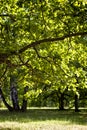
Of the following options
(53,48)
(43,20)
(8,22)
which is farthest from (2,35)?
(43,20)

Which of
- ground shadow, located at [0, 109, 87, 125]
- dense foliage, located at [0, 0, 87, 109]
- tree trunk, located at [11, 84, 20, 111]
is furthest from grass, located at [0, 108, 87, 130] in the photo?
tree trunk, located at [11, 84, 20, 111]

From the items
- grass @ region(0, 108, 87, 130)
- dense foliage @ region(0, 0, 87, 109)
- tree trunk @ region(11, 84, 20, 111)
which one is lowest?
tree trunk @ region(11, 84, 20, 111)

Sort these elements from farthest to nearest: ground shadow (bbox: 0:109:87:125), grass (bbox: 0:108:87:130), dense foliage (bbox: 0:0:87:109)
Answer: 1. ground shadow (bbox: 0:109:87:125)
2. grass (bbox: 0:108:87:130)
3. dense foliage (bbox: 0:0:87:109)

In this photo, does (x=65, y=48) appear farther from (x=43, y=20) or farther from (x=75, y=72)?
(x=43, y=20)

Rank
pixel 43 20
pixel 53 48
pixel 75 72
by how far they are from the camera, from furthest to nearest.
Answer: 1. pixel 75 72
2. pixel 53 48
3. pixel 43 20

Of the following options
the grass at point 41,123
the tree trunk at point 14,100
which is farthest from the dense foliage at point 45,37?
the tree trunk at point 14,100

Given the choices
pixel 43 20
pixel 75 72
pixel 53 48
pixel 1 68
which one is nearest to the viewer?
pixel 43 20

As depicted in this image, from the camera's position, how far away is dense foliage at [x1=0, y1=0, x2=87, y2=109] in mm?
15086

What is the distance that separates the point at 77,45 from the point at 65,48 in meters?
0.66

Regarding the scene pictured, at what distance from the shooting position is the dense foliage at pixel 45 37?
49.5 ft

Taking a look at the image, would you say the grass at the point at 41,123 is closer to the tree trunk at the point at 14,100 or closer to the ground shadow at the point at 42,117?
the ground shadow at the point at 42,117

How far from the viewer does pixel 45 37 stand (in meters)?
16.2

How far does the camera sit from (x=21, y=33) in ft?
58.7

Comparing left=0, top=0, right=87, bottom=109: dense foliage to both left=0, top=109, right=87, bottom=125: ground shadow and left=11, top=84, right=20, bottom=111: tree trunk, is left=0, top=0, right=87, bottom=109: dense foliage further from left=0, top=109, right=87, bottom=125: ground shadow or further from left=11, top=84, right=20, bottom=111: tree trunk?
left=11, top=84, right=20, bottom=111: tree trunk
